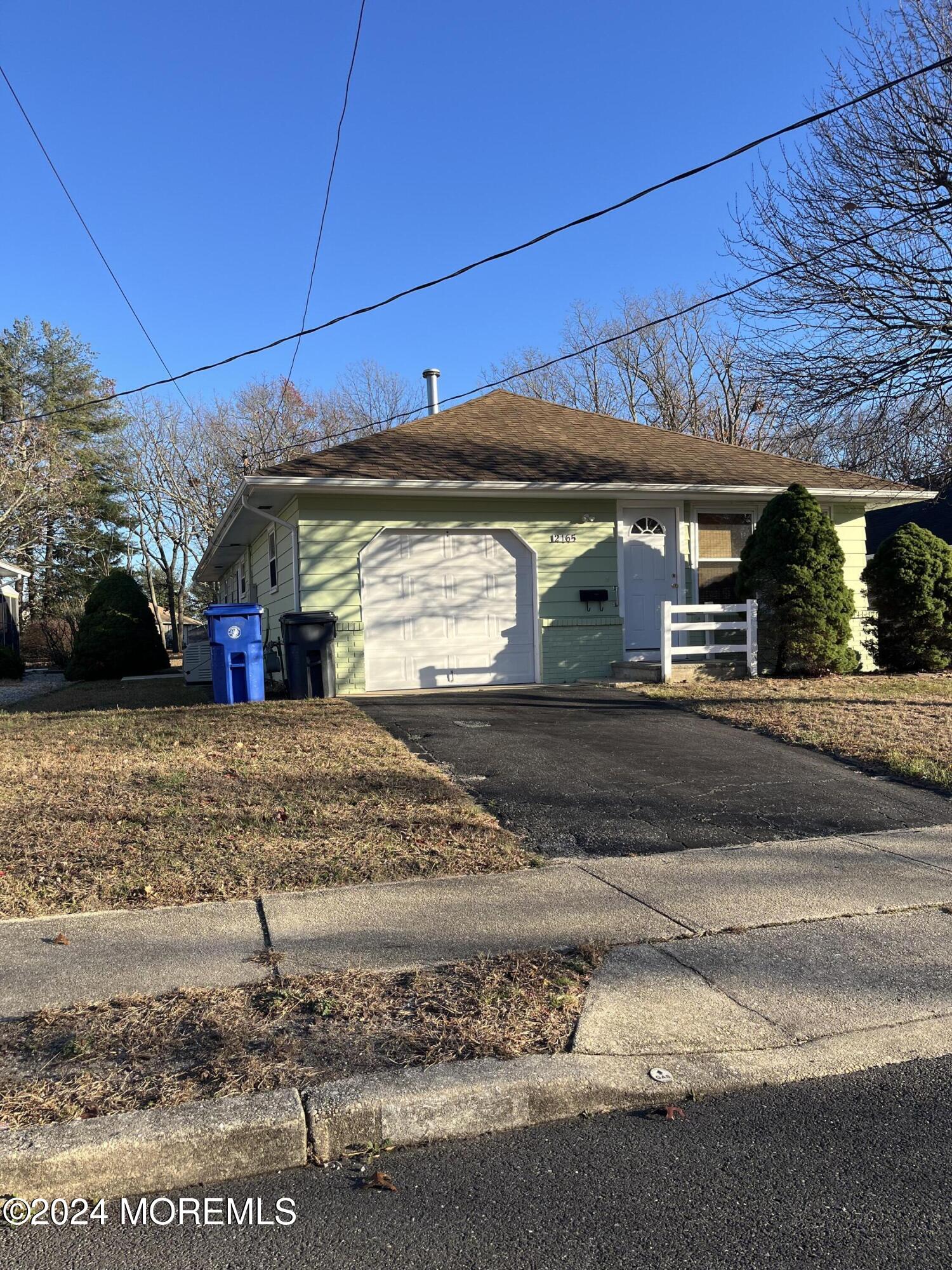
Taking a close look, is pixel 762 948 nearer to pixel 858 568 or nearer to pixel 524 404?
pixel 858 568

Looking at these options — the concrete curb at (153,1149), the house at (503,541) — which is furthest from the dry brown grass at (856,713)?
the concrete curb at (153,1149)

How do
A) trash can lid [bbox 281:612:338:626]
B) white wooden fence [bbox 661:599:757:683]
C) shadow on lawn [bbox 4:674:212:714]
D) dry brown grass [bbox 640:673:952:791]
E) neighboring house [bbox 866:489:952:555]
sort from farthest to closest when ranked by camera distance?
1. neighboring house [bbox 866:489:952:555]
2. shadow on lawn [bbox 4:674:212:714]
3. white wooden fence [bbox 661:599:757:683]
4. trash can lid [bbox 281:612:338:626]
5. dry brown grass [bbox 640:673:952:791]

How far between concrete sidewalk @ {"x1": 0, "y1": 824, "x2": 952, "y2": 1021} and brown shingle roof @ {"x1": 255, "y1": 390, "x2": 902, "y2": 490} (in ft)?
27.0

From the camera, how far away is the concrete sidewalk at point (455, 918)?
3.94 m

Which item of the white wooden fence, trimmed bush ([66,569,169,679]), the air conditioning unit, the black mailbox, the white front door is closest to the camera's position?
the white wooden fence

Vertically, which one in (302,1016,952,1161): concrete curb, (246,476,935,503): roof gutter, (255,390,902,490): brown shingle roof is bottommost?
(302,1016,952,1161): concrete curb

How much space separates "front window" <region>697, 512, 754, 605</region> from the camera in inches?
580

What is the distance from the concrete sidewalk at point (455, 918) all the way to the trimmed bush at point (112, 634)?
1721cm

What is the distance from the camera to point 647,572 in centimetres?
1437

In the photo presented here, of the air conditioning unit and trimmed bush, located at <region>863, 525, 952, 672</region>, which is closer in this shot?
trimmed bush, located at <region>863, 525, 952, 672</region>

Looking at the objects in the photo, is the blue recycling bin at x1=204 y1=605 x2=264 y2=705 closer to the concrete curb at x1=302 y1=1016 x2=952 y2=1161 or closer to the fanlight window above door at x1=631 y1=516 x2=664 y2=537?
the fanlight window above door at x1=631 y1=516 x2=664 y2=537

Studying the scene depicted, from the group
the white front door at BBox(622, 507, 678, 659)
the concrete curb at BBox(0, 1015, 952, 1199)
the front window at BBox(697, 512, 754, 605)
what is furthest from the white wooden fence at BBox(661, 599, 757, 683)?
the concrete curb at BBox(0, 1015, 952, 1199)

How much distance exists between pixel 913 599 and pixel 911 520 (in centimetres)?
1644

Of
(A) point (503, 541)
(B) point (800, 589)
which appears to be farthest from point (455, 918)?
(A) point (503, 541)
